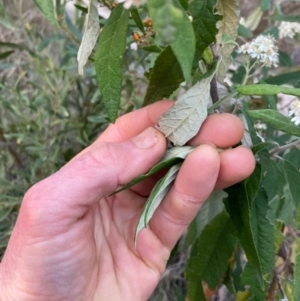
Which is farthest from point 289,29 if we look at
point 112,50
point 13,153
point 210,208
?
point 13,153

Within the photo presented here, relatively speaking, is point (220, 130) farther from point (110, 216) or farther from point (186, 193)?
point (110, 216)

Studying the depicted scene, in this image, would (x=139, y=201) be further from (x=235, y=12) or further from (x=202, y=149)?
(x=235, y=12)

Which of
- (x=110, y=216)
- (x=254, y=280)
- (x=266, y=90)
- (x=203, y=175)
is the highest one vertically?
(x=266, y=90)

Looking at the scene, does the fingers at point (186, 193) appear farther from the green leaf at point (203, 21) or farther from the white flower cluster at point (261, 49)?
the white flower cluster at point (261, 49)

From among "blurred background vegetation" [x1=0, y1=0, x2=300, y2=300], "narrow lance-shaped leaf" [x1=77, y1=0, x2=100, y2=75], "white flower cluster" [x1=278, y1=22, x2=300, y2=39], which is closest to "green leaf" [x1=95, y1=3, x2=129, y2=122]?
"narrow lance-shaped leaf" [x1=77, y1=0, x2=100, y2=75]

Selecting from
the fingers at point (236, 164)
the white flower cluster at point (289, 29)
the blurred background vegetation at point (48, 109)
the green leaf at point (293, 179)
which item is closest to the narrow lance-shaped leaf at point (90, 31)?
the fingers at point (236, 164)

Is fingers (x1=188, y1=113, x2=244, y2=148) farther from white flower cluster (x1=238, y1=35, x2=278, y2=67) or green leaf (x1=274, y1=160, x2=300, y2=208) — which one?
white flower cluster (x1=238, y1=35, x2=278, y2=67)
